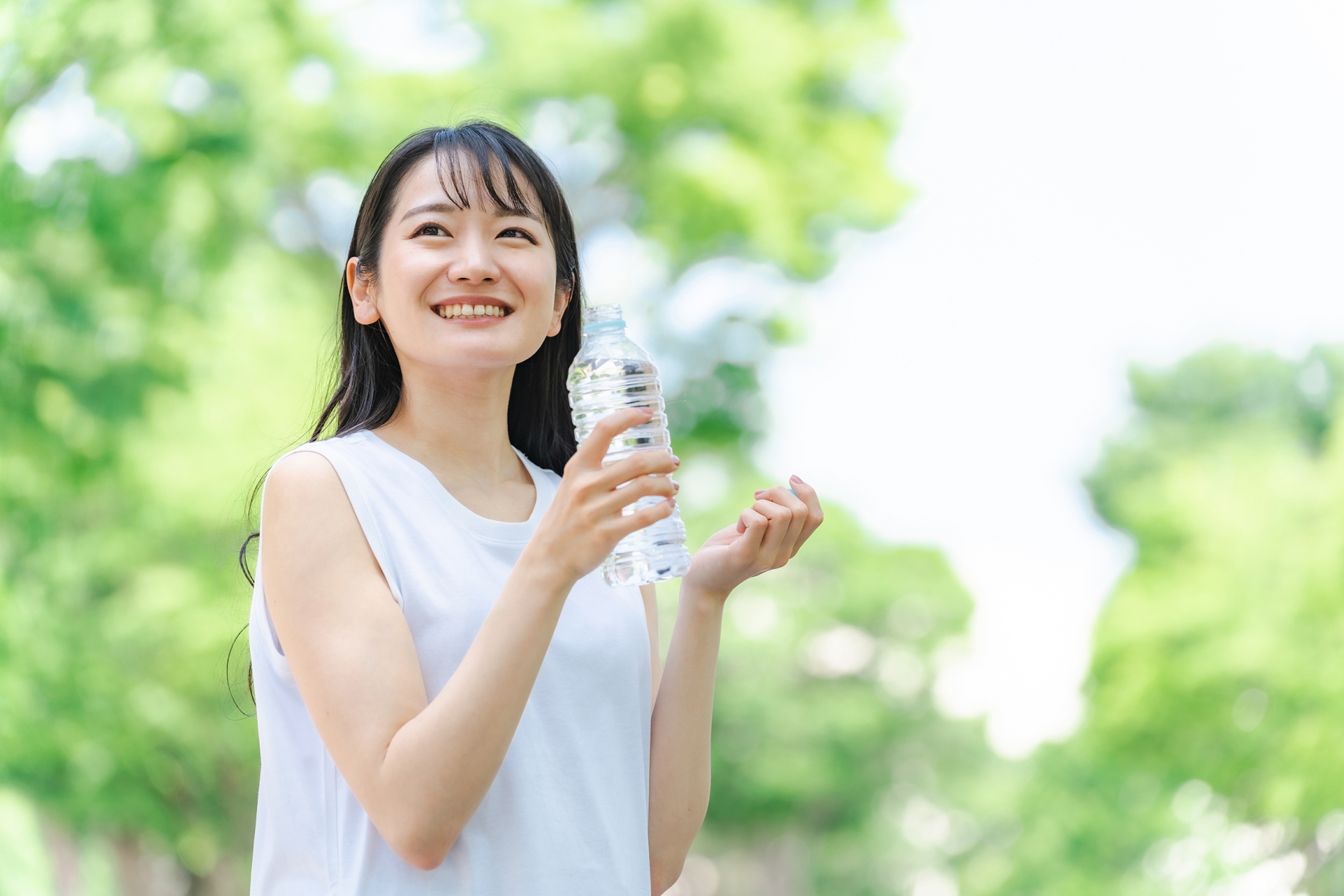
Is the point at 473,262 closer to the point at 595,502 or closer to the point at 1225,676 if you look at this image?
the point at 595,502

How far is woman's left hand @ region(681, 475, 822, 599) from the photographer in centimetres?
175

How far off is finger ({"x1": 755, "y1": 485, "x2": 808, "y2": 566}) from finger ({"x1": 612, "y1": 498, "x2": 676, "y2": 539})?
0.34 meters

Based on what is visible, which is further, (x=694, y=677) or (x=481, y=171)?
(x=694, y=677)

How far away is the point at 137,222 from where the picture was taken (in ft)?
21.0

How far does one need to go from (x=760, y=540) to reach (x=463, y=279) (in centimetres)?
52

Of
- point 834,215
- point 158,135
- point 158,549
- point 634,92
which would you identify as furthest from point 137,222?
point 834,215

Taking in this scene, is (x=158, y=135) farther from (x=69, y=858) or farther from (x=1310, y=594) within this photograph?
(x=1310, y=594)

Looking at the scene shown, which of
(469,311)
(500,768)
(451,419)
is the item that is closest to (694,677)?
(500,768)

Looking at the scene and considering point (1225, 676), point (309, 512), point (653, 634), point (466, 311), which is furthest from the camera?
point (1225, 676)

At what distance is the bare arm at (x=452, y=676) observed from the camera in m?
1.37

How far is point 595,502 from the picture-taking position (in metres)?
1.37

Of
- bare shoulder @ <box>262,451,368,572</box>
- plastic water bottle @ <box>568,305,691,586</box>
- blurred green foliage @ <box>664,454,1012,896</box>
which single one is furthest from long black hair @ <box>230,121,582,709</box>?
blurred green foliage @ <box>664,454,1012,896</box>

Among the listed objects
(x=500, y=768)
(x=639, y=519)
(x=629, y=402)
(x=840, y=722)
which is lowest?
(x=500, y=768)

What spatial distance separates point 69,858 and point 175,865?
1.39 m
